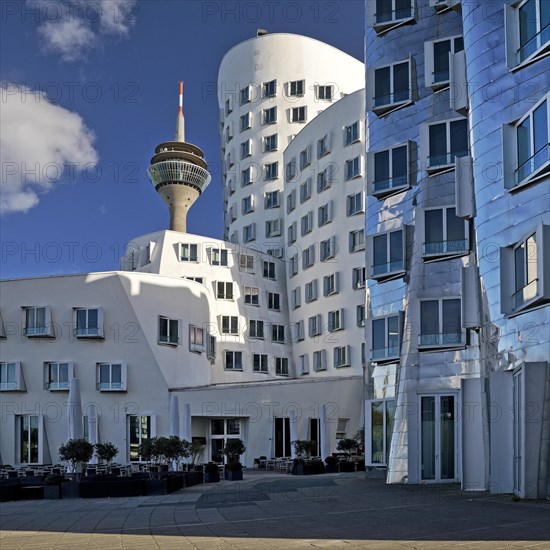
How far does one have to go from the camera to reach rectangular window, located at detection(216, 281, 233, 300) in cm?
5444

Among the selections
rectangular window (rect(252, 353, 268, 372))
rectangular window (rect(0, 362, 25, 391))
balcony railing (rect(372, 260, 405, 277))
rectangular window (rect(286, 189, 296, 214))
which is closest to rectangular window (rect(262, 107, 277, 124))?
rectangular window (rect(286, 189, 296, 214))

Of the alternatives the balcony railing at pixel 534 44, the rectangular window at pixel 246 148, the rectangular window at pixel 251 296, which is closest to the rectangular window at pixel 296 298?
the rectangular window at pixel 251 296

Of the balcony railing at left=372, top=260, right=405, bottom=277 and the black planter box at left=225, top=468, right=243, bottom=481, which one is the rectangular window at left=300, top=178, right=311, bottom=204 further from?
the balcony railing at left=372, top=260, right=405, bottom=277

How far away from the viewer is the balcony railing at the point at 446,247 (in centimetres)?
2252

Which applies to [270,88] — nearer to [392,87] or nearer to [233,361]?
[233,361]

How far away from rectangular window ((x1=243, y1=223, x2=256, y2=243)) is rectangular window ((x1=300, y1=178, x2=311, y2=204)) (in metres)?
8.30

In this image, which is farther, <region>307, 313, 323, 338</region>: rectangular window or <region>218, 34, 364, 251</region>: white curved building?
<region>218, 34, 364, 251</region>: white curved building

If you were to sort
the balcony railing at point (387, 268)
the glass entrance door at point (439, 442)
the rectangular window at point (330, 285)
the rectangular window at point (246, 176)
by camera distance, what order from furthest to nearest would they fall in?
the rectangular window at point (246, 176) < the rectangular window at point (330, 285) < the balcony railing at point (387, 268) < the glass entrance door at point (439, 442)

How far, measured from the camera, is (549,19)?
55.1 ft

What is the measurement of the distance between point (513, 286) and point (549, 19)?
5.48 meters

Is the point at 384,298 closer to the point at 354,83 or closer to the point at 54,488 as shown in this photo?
the point at 54,488

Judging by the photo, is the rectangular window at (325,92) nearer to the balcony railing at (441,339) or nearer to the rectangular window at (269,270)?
the rectangular window at (269,270)

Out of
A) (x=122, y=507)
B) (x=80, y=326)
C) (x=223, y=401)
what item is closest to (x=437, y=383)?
(x=122, y=507)

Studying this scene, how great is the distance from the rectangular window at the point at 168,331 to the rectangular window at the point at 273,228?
16.6 meters
